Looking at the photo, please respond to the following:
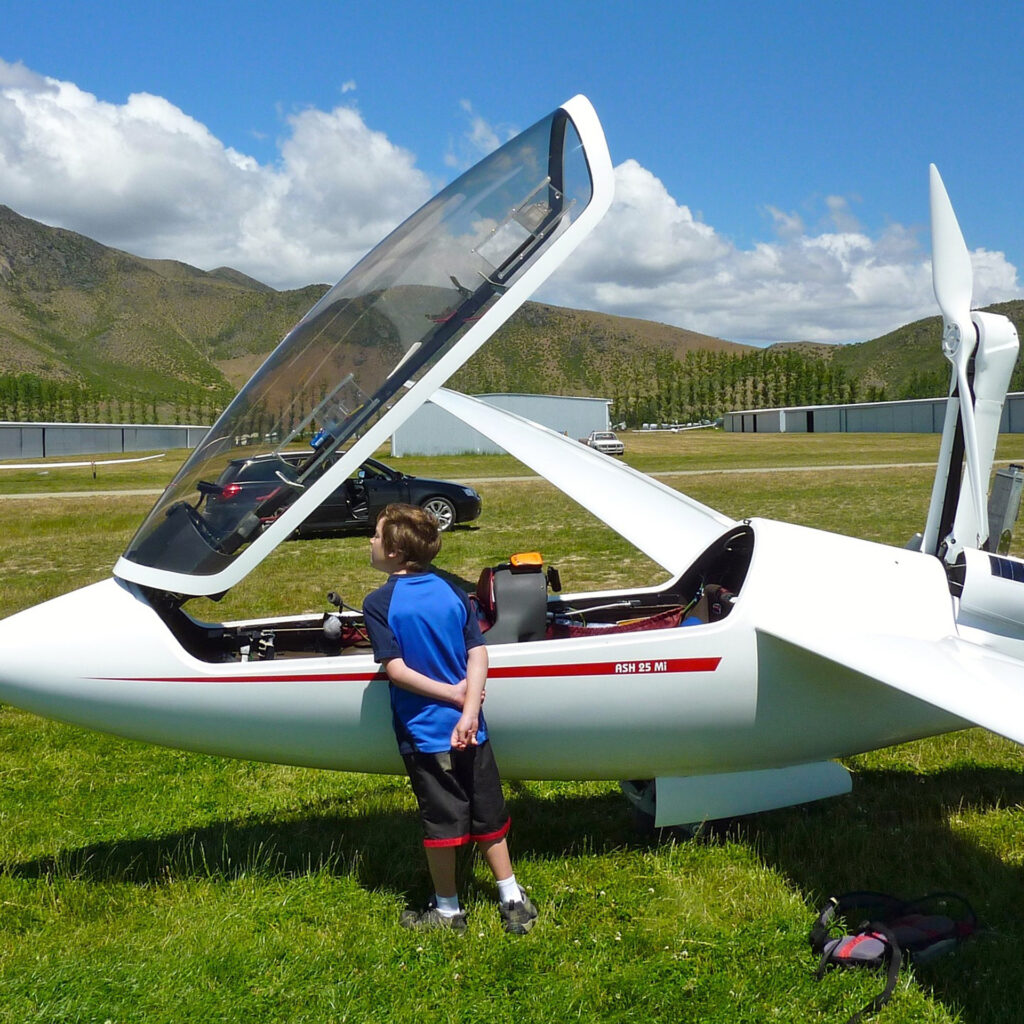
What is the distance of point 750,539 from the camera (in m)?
4.50

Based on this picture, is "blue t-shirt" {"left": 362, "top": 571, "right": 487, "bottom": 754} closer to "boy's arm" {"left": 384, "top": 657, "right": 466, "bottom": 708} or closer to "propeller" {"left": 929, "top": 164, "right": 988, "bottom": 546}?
"boy's arm" {"left": 384, "top": 657, "right": 466, "bottom": 708}

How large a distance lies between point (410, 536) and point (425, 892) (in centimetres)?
163

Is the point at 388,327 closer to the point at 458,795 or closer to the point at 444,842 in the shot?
the point at 458,795

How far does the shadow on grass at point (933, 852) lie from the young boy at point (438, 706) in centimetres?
132

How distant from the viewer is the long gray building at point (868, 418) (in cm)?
6694

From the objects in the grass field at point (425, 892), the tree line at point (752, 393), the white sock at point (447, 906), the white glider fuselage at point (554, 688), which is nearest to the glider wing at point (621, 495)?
the white glider fuselage at point (554, 688)

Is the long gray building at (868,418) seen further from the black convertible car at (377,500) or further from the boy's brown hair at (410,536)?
the boy's brown hair at (410,536)

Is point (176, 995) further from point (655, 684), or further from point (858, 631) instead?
point (858, 631)

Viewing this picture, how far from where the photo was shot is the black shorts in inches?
134

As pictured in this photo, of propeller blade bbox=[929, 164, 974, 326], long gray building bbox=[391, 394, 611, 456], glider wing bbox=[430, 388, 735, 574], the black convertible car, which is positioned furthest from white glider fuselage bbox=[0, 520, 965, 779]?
long gray building bbox=[391, 394, 611, 456]

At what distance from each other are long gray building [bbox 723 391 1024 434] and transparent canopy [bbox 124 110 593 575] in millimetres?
60775

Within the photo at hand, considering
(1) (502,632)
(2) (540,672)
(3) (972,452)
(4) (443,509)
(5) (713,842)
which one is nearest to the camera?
(2) (540,672)

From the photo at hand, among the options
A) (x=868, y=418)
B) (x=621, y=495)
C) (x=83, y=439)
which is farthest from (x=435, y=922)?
(x=868, y=418)

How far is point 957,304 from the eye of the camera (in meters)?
4.88
